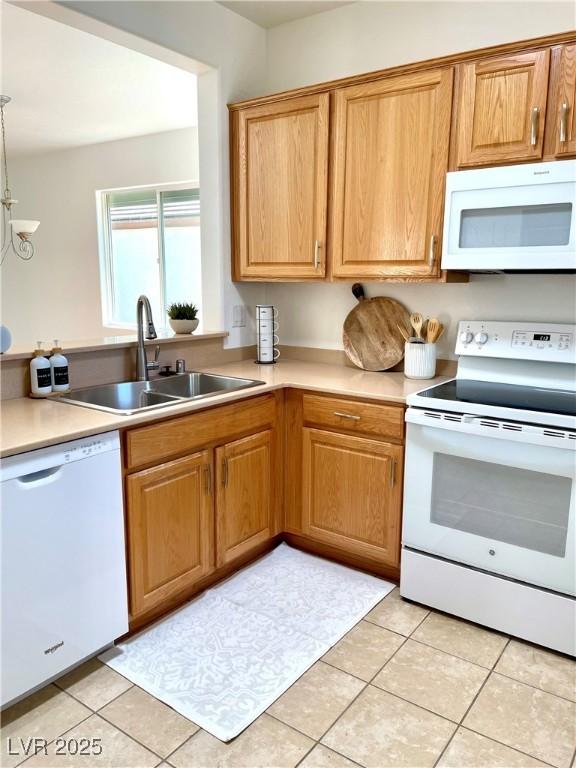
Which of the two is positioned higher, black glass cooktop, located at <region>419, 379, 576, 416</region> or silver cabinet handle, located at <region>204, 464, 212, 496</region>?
black glass cooktop, located at <region>419, 379, 576, 416</region>

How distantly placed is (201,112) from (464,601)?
8.69 ft

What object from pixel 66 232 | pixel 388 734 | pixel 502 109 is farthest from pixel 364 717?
pixel 66 232

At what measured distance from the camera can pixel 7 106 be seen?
13.4ft

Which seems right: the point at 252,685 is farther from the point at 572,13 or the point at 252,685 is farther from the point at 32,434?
the point at 572,13

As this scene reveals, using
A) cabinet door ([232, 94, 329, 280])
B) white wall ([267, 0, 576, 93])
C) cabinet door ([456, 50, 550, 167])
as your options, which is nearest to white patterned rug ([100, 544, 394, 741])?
cabinet door ([232, 94, 329, 280])

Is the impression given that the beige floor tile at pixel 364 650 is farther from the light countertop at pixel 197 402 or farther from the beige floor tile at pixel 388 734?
the light countertop at pixel 197 402

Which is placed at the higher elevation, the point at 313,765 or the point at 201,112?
the point at 201,112

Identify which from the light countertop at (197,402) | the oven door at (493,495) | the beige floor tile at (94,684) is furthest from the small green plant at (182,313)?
the beige floor tile at (94,684)

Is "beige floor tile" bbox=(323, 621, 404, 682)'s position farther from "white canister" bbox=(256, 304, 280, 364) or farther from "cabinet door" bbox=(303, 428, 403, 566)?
"white canister" bbox=(256, 304, 280, 364)

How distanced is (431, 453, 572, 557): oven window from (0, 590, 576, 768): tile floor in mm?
430

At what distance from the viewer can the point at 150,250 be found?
17.4 feet

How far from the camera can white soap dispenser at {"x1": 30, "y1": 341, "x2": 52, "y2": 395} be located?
7.01 feet

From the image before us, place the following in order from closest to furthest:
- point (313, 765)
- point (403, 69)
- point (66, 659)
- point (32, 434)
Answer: point (313, 765), point (32, 434), point (66, 659), point (403, 69)

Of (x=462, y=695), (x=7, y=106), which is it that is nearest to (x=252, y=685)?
(x=462, y=695)
